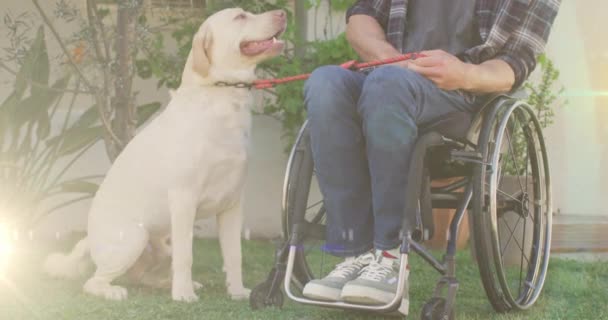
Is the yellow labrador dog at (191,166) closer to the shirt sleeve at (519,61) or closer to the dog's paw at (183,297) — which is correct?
the dog's paw at (183,297)

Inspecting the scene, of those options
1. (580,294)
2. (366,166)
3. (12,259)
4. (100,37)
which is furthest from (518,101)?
(12,259)

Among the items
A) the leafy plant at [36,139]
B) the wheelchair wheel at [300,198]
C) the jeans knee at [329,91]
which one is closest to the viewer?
the jeans knee at [329,91]

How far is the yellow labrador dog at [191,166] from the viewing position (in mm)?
2354

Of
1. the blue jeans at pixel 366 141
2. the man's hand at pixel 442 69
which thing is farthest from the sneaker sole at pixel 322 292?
the man's hand at pixel 442 69

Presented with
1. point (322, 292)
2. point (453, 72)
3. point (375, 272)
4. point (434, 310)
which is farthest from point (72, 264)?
point (453, 72)

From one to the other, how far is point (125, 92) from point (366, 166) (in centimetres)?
147

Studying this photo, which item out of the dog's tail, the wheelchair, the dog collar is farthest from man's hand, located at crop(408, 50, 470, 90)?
the dog's tail

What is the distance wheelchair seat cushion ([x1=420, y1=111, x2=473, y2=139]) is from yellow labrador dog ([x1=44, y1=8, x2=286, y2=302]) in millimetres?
551

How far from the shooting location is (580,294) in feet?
8.39

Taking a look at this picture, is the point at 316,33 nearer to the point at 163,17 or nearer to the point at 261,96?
the point at 261,96

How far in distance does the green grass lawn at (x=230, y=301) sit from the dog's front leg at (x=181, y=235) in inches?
2.8

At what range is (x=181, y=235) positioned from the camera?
2.35m

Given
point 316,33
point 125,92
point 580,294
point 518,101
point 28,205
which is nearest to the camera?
point 518,101

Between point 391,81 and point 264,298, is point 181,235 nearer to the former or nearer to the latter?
point 264,298
